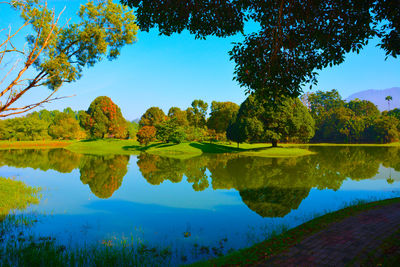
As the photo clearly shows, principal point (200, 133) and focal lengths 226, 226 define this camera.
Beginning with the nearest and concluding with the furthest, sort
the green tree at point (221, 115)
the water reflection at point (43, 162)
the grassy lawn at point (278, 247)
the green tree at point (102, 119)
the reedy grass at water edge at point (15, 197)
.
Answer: the grassy lawn at point (278, 247), the reedy grass at water edge at point (15, 197), the water reflection at point (43, 162), the green tree at point (102, 119), the green tree at point (221, 115)

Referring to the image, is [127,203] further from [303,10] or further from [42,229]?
[303,10]

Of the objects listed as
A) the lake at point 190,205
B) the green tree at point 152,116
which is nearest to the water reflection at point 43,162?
the lake at point 190,205

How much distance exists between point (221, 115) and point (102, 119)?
36.5 m

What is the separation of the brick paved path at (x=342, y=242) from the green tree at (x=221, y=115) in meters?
63.8

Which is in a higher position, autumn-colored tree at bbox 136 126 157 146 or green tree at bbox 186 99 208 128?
green tree at bbox 186 99 208 128

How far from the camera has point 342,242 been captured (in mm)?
6793

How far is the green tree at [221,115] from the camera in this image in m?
73.2

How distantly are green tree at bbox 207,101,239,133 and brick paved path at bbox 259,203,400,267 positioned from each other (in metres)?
63.8

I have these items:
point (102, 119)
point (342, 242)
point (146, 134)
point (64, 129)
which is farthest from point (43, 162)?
point (64, 129)

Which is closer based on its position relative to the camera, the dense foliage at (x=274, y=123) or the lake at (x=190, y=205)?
the lake at (x=190, y=205)

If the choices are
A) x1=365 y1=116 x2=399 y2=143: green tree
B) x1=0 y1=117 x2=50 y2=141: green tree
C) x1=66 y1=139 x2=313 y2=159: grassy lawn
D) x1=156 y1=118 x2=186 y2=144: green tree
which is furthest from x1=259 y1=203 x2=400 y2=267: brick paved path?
x1=0 y1=117 x2=50 y2=141: green tree

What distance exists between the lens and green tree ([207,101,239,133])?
240ft

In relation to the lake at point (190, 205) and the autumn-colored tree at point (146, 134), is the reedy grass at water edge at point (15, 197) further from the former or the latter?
the autumn-colored tree at point (146, 134)

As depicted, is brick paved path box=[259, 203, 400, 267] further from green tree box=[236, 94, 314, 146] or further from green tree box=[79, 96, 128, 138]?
green tree box=[79, 96, 128, 138]
